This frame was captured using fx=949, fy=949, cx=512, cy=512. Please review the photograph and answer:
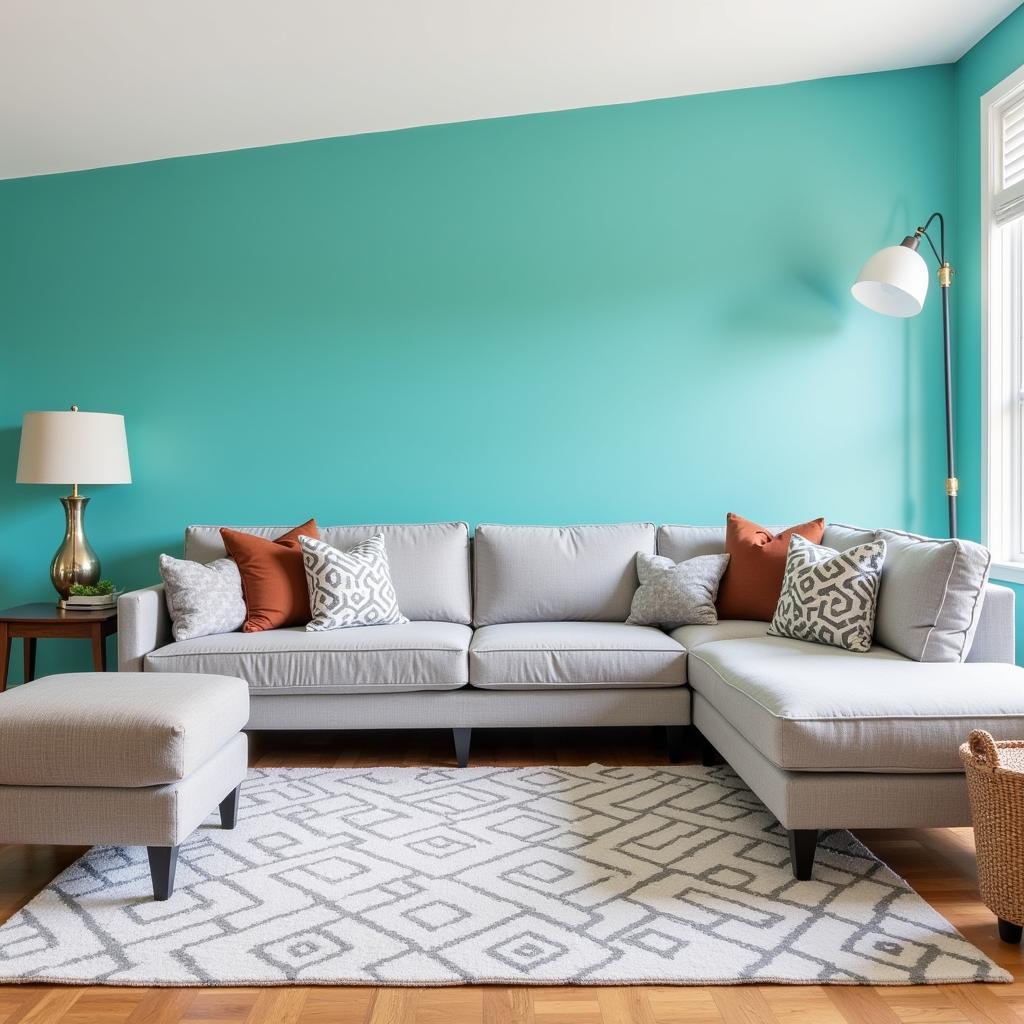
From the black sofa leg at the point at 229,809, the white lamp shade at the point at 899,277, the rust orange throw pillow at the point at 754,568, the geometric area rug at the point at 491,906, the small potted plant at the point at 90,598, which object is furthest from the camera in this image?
the small potted plant at the point at 90,598

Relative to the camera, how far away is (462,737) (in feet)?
11.1

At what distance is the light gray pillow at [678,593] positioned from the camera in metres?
3.65

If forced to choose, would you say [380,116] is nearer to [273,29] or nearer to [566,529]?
[273,29]

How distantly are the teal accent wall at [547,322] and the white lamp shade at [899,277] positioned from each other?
1.17ft

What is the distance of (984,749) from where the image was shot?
2053mm

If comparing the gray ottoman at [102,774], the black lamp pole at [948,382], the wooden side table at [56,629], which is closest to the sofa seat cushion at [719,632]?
the black lamp pole at [948,382]

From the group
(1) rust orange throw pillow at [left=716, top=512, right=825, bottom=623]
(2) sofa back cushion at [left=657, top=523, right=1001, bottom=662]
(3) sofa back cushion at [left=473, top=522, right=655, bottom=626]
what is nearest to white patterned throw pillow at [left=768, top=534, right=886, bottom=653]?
(2) sofa back cushion at [left=657, top=523, right=1001, bottom=662]

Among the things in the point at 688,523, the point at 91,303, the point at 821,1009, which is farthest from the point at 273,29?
the point at 821,1009

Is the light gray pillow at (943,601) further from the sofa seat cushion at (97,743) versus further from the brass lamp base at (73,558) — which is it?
the brass lamp base at (73,558)

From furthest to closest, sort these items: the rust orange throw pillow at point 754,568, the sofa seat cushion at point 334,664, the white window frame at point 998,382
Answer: the white window frame at point 998,382, the rust orange throw pillow at point 754,568, the sofa seat cushion at point 334,664

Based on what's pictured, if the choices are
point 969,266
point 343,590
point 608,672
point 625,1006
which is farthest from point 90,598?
point 969,266

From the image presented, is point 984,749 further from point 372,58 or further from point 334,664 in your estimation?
point 372,58

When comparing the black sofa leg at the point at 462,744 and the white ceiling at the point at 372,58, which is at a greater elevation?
the white ceiling at the point at 372,58

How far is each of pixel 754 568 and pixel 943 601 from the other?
91 cm
